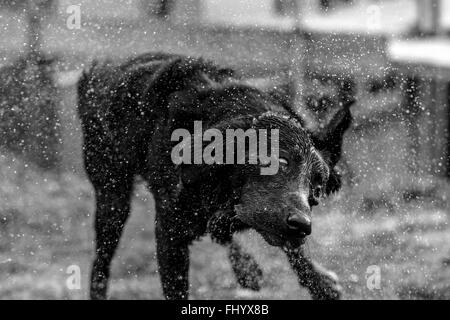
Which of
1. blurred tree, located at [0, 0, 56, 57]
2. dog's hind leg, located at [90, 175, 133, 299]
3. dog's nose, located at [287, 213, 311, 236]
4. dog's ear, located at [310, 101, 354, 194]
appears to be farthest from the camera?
Result: blurred tree, located at [0, 0, 56, 57]

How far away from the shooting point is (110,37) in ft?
11.9

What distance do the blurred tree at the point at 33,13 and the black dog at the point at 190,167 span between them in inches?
27.2

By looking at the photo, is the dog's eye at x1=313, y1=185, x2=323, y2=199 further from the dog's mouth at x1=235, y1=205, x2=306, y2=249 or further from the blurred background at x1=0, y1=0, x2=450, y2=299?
the blurred background at x1=0, y1=0, x2=450, y2=299

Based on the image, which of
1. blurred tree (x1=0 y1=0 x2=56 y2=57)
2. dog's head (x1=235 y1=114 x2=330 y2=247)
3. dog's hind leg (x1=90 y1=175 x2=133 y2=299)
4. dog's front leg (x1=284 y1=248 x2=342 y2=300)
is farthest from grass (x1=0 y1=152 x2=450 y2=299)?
dog's head (x1=235 y1=114 x2=330 y2=247)

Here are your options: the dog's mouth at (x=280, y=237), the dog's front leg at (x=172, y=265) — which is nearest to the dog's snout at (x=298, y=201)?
the dog's mouth at (x=280, y=237)

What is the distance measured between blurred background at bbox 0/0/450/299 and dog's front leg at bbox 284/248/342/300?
0.25ft

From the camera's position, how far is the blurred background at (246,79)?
373 centimetres

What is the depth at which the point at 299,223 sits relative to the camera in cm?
254

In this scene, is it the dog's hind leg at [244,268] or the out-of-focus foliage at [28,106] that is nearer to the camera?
the dog's hind leg at [244,268]

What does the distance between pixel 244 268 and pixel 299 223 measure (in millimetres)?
1169

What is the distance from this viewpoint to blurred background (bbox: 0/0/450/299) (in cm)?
373

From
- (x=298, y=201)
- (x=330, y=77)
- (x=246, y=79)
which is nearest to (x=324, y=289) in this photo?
(x=298, y=201)

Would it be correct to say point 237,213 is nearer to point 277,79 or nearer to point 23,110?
point 277,79

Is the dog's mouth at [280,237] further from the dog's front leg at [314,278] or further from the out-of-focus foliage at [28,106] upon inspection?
the out-of-focus foliage at [28,106]
